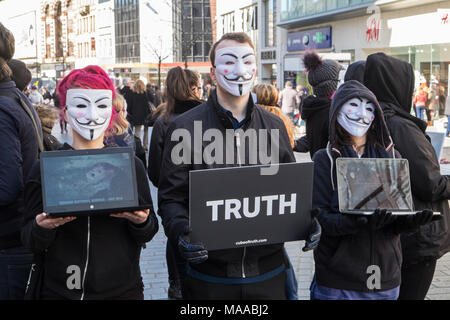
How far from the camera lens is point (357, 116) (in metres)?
3.51

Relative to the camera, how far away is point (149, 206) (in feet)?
9.30

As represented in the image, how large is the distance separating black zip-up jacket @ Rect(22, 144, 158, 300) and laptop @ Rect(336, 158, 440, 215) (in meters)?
1.03

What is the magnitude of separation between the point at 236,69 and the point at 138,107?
42.5 ft

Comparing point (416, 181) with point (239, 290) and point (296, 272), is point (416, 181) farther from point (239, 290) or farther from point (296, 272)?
point (296, 272)

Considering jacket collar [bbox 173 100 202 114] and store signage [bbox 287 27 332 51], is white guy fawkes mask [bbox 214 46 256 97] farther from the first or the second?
store signage [bbox 287 27 332 51]

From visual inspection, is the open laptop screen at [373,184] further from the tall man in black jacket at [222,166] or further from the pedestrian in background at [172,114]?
the pedestrian in background at [172,114]

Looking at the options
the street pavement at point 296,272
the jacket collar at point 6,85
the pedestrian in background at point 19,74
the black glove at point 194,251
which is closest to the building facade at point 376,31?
the street pavement at point 296,272

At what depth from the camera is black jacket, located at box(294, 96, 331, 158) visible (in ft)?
18.0

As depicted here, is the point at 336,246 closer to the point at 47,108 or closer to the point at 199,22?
the point at 47,108

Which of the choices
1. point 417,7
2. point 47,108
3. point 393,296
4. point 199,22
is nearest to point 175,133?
point 393,296

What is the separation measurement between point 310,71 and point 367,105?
2672 millimetres

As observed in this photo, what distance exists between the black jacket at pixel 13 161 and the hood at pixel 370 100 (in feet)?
5.42

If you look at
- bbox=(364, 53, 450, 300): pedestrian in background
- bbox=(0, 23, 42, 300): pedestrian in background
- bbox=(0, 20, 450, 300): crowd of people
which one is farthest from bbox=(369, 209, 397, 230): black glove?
bbox=(0, 23, 42, 300): pedestrian in background

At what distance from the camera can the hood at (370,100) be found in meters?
3.50
